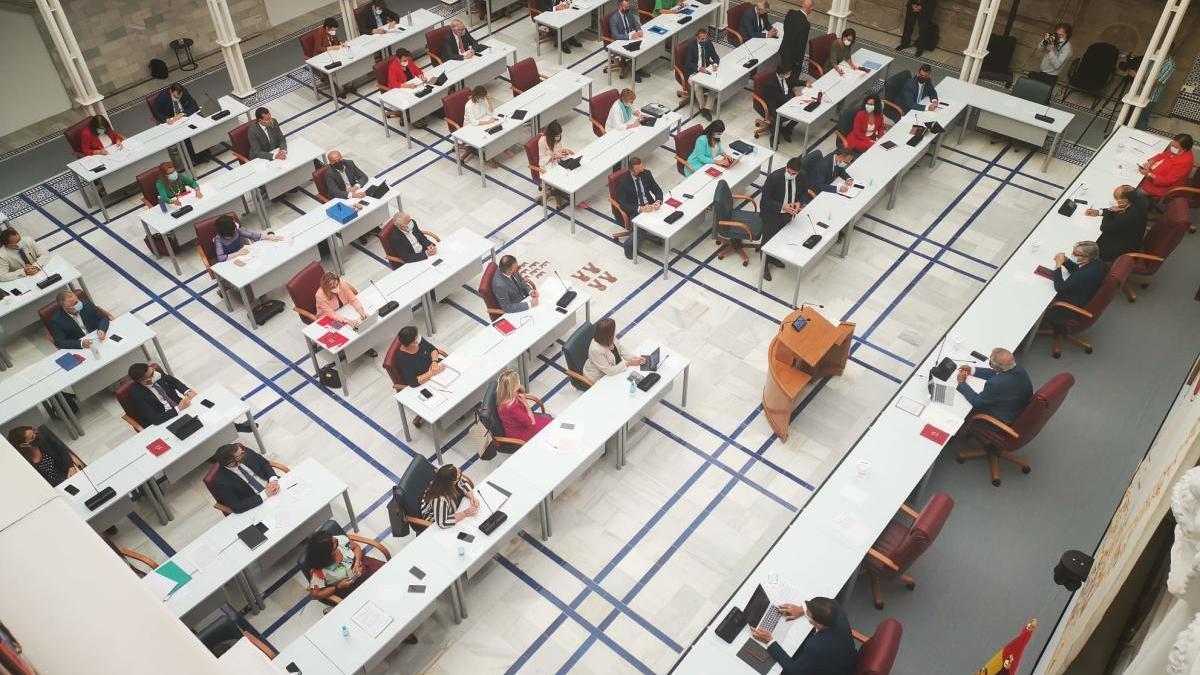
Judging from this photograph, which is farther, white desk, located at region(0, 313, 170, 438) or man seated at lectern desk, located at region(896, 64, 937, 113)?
man seated at lectern desk, located at region(896, 64, 937, 113)

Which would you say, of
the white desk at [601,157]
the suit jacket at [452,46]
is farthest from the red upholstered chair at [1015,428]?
the suit jacket at [452,46]

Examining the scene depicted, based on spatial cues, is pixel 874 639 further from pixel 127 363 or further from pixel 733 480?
pixel 127 363

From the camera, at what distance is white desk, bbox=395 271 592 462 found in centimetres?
950

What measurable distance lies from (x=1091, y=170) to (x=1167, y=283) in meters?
1.81

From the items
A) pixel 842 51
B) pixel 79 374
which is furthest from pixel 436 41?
pixel 79 374

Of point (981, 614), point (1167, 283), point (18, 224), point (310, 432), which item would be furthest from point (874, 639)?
point (18, 224)

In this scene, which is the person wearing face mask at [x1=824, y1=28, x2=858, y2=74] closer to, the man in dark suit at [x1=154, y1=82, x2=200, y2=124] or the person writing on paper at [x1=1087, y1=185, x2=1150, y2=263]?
the person writing on paper at [x1=1087, y1=185, x2=1150, y2=263]

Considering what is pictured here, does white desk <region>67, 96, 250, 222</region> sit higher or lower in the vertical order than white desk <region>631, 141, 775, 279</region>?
higher

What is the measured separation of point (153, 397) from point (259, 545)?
7.35 feet

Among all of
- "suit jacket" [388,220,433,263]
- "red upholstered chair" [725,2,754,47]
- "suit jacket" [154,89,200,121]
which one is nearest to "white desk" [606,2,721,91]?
"red upholstered chair" [725,2,754,47]

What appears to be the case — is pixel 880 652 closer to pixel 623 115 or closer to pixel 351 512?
pixel 351 512

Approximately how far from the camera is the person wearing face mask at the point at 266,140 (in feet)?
42.7

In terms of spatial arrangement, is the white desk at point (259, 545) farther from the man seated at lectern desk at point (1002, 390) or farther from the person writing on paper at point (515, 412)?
the man seated at lectern desk at point (1002, 390)

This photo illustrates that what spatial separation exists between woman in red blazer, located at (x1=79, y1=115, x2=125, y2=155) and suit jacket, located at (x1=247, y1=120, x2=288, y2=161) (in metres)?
1.96
